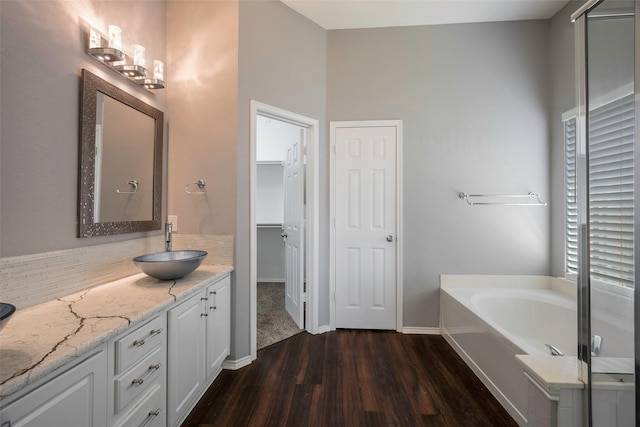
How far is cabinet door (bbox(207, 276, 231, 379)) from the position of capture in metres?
1.77

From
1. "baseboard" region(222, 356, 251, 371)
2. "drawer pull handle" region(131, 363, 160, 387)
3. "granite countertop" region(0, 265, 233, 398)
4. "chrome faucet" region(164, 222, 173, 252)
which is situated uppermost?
"chrome faucet" region(164, 222, 173, 252)

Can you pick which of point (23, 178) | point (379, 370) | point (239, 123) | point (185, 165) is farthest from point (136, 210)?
point (379, 370)

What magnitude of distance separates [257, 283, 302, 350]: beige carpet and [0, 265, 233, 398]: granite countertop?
1.19 meters

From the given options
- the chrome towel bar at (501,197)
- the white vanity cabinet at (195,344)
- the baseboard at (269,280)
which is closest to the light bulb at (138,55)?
the white vanity cabinet at (195,344)

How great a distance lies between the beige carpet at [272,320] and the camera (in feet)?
8.49

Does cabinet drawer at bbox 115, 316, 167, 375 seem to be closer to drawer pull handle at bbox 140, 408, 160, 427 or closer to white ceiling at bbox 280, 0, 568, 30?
drawer pull handle at bbox 140, 408, 160, 427

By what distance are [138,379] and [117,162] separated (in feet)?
→ 4.20

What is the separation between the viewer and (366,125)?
2.80m

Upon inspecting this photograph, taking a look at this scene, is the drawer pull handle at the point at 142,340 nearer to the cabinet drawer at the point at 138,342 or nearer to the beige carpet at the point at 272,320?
the cabinet drawer at the point at 138,342

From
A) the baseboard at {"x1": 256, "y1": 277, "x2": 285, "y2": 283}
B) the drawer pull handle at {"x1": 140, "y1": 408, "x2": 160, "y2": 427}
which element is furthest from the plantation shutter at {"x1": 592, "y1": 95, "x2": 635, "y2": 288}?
the baseboard at {"x1": 256, "y1": 277, "x2": 285, "y2": 283}

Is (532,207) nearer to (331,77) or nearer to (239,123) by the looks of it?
(331,77)

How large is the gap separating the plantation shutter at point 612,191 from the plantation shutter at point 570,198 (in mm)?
1853

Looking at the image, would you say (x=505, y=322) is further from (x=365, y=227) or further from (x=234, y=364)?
(x=234, y=364)

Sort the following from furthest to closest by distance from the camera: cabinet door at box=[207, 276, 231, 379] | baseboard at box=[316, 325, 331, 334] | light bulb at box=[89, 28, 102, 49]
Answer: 1. baseboard at box=[316, 325, 331, 334]
2. cabinet door at box=[207, 276, 231, 379]
3. light bulb at box=[89, 28, 102, 49]
